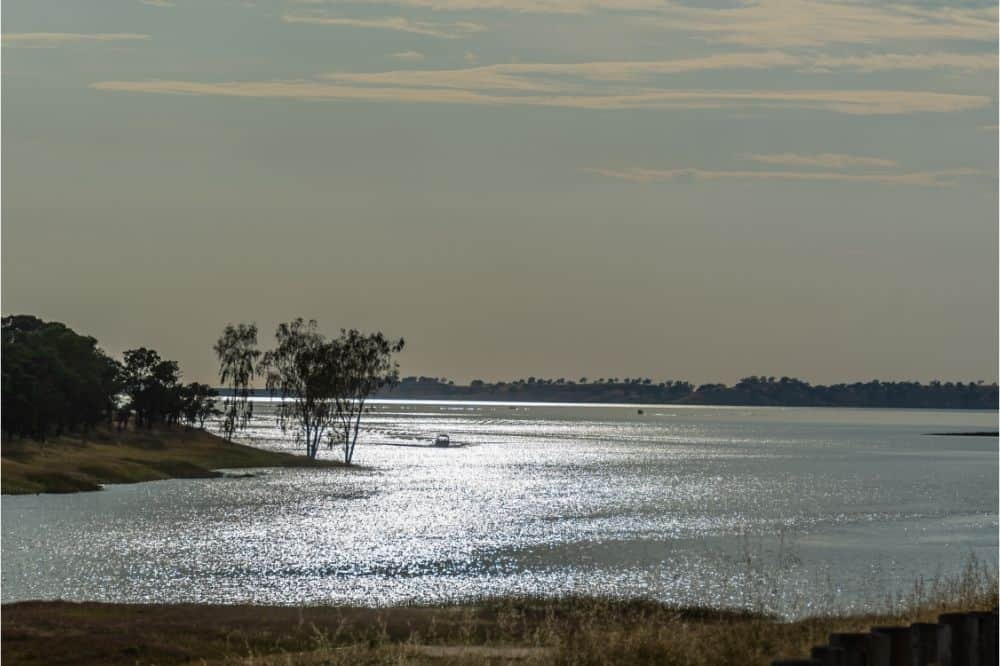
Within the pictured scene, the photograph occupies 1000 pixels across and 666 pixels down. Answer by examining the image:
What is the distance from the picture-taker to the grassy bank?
10119 centimetres

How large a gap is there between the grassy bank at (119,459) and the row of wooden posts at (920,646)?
292ft

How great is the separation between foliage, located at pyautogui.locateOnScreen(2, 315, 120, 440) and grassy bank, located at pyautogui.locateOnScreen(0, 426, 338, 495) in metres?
1.86

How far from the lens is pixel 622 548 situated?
67375mm

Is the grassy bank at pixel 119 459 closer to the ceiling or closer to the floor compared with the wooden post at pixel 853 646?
closer to the floor

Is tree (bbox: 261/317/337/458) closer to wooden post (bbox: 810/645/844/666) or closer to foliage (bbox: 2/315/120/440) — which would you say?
foliage (bbox: 2/315/120/440)

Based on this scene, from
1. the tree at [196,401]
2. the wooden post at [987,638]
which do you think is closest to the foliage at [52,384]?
the tree at [196,401]

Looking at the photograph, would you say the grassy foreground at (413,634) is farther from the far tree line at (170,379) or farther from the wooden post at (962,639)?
the far tree line at (170,379)

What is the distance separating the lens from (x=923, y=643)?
1073 centimetres

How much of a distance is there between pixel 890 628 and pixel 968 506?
98352 mm

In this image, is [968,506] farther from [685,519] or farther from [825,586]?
[825,586]

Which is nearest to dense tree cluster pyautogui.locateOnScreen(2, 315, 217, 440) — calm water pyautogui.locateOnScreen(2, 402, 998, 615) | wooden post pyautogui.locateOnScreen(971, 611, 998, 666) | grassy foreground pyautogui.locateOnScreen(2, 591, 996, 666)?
calm water pyautogui.locateOnScreen(2, 402, 998, 615)

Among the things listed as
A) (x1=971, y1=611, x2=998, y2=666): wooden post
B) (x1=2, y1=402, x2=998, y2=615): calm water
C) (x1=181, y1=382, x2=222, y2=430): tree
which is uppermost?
(x1=181, y1=382, x2=222, y2=430): tree

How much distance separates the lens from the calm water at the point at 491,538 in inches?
1978

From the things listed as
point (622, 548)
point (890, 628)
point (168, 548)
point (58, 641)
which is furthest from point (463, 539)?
point (890, 628)
